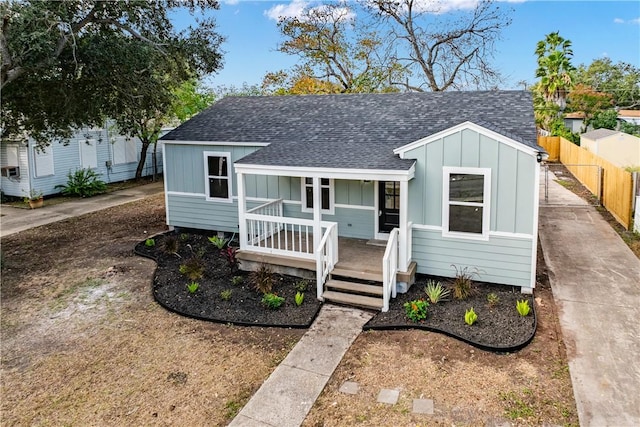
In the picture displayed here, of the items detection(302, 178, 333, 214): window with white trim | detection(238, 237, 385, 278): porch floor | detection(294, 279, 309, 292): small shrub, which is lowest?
detection(294, 279, 309, 292): small shrub

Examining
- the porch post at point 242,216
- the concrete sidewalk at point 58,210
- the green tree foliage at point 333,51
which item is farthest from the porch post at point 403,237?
the green tree foliage at point 333,51

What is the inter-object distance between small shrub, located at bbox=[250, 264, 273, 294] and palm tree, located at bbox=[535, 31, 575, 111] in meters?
32.0

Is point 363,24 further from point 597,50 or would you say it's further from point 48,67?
point 597,50

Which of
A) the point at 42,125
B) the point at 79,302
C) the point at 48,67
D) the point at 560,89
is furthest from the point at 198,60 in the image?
the point at 560,89

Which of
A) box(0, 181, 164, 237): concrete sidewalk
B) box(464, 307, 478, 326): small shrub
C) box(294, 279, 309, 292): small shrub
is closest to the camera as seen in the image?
box(464, 307, 478, 326): small shrub

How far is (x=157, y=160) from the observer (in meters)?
25.7

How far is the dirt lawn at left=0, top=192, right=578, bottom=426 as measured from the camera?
5.51 meters

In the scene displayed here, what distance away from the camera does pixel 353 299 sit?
325 inches

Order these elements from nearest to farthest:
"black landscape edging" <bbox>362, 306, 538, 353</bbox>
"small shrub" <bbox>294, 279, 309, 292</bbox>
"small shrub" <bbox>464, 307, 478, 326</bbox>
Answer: "black landscape edging" <bbox>362, 306, 538, 353</bbox>
"small shrub" <bbox>464, 307, 478, 326</bbox>
"small shrub" <bbox>294, 279, 309, 292</bbox>

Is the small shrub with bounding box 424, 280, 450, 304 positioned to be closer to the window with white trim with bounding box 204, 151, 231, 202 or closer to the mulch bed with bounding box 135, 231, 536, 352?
the mulch bed with bounding box 135, 231, 536, 352

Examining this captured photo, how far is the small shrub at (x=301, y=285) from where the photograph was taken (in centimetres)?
895

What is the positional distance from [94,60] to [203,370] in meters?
8.37

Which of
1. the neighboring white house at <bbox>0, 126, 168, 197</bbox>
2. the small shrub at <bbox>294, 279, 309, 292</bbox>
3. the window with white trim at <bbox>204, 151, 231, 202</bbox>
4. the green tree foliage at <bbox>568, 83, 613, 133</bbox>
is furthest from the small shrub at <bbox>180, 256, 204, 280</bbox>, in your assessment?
the green tree foliage at <bbox>568, 83, 613, 133</bbox>

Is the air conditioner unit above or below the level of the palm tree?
→ below
